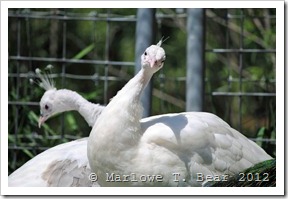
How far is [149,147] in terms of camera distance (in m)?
4.28

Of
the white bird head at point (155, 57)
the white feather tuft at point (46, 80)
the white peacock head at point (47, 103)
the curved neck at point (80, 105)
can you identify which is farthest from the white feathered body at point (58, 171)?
the white bird head at point (155, 57)

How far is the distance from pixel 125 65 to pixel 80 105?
84 cm

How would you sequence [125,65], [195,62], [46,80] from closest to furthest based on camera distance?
[195,62]
[46,80]
[125,65]

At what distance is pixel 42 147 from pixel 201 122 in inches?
62.4

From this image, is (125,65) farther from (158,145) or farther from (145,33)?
(158,145)

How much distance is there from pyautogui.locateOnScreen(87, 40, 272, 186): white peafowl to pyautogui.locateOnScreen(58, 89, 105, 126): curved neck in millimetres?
794

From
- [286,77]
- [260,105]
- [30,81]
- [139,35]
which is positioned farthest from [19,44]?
[286,77]

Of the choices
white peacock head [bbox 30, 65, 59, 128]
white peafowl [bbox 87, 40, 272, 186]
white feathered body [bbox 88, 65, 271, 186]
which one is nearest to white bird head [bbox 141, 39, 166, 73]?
white peafowl [bbox 87, 40, 272, 186]

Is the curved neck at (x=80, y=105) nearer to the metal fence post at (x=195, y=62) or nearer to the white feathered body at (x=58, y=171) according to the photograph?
the white feathered body at (x=58, y=171)

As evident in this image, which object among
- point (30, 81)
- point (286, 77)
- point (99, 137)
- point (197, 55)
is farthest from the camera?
point (30, 81)

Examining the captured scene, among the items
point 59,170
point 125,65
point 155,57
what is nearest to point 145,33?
point 125,65

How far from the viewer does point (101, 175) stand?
14.2ft

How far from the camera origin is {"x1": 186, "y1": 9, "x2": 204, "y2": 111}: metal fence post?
5.14 meters

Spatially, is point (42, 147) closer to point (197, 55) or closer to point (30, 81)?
point (30, 81)
